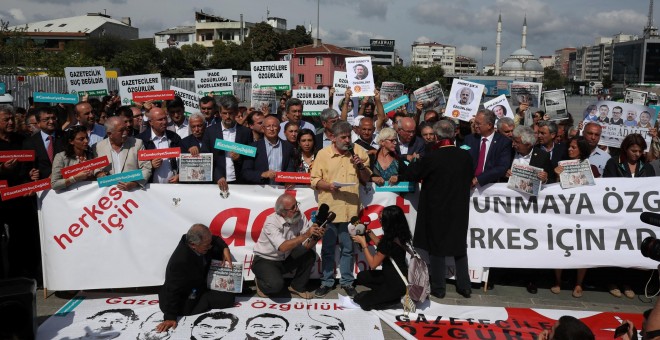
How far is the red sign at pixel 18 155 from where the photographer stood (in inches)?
227

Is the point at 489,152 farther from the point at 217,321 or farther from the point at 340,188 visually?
the point at 217,321

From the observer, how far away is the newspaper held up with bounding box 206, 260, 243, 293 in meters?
5.66

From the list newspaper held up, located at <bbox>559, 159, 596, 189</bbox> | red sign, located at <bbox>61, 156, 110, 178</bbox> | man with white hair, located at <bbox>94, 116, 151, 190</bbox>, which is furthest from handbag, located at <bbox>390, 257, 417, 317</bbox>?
red sign, located at <bbox>61, 156, 110, 178</bbox>

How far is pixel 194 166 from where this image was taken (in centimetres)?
618

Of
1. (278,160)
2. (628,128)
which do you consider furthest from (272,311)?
(628,128)

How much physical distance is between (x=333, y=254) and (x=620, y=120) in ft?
17.3

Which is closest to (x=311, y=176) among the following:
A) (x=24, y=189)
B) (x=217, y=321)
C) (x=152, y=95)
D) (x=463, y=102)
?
(x=217, y=321)

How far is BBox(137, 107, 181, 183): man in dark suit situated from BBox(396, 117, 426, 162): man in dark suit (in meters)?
2.71

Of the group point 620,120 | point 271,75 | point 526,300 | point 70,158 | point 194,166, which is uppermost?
point 271,75

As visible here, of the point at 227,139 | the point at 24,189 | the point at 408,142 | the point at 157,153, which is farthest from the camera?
the point at 408,142

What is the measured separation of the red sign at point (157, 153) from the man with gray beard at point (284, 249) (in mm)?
1281

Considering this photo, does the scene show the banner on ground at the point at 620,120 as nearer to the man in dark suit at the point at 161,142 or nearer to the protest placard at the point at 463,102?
the protest placard at the point at 463,102

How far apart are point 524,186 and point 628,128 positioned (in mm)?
3181

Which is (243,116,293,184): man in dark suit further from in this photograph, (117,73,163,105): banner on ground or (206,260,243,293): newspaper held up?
(117,73,163,105): banner on ground
